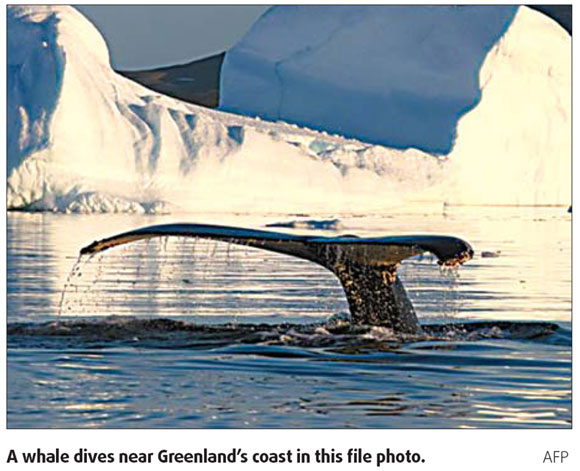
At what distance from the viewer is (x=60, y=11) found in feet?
92.0

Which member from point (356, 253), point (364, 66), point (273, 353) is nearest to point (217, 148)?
point (364, 66)

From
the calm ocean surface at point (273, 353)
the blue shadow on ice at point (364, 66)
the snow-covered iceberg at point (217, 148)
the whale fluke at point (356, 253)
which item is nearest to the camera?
the calm ocean surface at point (273, 353)

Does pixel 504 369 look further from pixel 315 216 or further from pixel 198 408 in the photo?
pixel 315 216

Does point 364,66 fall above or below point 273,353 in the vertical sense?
above

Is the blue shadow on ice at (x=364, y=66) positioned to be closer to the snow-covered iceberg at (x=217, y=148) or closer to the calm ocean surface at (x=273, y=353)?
the snow-covered iceberg at (x=217, y=148)

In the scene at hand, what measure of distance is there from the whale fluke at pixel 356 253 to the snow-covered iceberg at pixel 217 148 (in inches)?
691

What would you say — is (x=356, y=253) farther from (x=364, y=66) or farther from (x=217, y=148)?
(x=364, y=66)

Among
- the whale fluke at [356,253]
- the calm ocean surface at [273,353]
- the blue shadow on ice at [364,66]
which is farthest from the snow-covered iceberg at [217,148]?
the whale fluke at [356,253]

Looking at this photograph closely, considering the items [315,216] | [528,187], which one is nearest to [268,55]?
[315,216]

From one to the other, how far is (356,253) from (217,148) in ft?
62.0

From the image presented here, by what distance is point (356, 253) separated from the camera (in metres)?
7.67

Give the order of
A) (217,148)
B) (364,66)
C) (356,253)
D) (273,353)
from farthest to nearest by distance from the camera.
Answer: (364,66) → (217,148) → (356,253) → (273,353)

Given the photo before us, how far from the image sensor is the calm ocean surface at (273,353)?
5340 mm

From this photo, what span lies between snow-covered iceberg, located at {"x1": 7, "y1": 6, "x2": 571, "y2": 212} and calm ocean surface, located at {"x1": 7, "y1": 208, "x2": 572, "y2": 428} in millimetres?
11357
